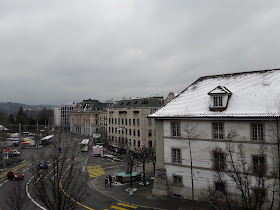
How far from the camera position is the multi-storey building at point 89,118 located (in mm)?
96619

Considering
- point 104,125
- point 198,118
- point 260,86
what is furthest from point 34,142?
point 260,86

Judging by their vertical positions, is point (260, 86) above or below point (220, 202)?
above

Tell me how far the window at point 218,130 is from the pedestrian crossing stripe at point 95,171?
2213cm

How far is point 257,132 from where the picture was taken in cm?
2064

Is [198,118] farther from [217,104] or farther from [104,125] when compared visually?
[104,125]

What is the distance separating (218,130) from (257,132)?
3.53 metres

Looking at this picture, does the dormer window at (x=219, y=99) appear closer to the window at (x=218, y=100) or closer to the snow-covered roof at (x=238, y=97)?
the window at (x=218, y=100)

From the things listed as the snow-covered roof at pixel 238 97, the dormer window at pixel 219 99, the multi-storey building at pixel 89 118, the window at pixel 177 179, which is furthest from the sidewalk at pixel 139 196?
the multi-storey building at pixel 89 118

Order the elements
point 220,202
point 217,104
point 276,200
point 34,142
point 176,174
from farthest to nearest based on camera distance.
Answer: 1. point 34,142
2. point 176,174
3. point 217,104
4. point 220,202
5. point 276,200

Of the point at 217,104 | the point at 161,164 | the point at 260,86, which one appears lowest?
the point at 161,164

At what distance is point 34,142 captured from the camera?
250 ft

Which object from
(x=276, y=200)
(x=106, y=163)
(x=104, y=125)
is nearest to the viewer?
(x=276, y=200)

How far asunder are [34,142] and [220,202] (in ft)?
230

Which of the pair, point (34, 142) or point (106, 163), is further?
point (34, 142)
